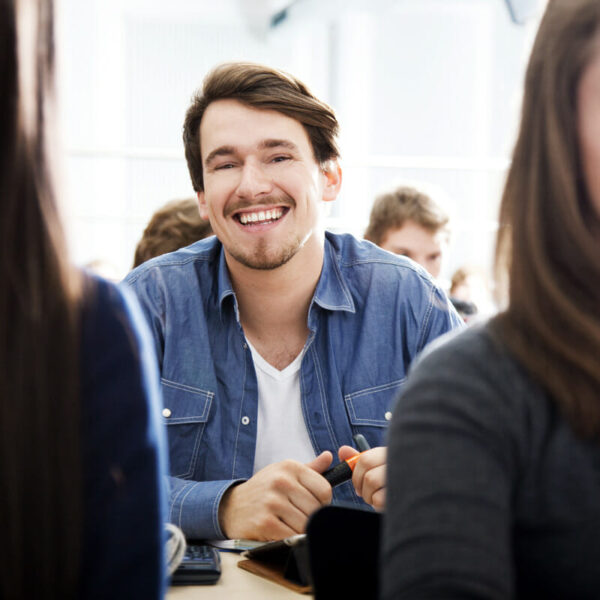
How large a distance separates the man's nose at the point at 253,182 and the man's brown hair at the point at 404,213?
3.79ft

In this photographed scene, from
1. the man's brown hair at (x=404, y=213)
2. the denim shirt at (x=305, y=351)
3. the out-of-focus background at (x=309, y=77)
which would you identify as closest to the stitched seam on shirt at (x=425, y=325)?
the denim shirt at (x=305, y=351)

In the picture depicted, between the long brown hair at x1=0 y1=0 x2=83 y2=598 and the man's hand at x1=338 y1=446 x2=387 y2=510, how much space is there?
73cm

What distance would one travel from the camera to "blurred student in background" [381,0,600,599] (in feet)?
2.21

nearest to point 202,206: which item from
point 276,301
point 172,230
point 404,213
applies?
point 276,301

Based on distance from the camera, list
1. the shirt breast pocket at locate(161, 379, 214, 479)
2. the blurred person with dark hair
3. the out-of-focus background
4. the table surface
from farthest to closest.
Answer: the out-of-focus background < the blurred person with dark hair < the shirt breast pocket at locate(161, 379, 214, 479) < the table surface

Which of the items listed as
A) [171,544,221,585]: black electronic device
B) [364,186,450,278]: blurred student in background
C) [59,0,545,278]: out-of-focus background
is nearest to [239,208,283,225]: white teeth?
[171,544,221,585]: black electronic device

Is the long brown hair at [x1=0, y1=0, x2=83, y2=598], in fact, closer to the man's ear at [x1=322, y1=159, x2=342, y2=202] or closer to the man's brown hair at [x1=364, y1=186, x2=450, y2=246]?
the man's ear at [x1=322, y1=159, x2=342, y2=202]

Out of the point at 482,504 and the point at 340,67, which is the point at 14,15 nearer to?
the point at 482,504

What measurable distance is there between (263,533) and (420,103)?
906cm

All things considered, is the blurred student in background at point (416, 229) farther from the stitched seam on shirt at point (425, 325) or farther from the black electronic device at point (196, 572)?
the black electronic device at point (196, 572)

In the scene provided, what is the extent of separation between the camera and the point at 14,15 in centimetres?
65

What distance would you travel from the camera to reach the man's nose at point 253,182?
6.25 ft

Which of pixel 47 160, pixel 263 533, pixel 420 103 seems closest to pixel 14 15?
pixel 47 160

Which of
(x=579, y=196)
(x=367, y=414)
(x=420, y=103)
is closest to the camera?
(x=579, y=196)
